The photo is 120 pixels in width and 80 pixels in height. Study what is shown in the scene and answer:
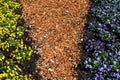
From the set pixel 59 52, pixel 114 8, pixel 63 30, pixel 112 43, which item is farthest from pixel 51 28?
pixel 114 8

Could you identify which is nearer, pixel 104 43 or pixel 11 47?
pixel 11 47

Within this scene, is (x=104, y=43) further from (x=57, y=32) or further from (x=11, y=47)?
(x=11, y=47)

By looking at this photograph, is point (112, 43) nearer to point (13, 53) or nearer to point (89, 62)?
point (89, 62)

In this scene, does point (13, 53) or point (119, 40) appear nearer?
point (13, 53)

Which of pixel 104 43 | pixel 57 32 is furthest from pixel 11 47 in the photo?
pixel 104 43

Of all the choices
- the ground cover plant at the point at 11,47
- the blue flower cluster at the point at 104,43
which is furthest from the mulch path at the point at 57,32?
the ground cover plant at the point at 11,47

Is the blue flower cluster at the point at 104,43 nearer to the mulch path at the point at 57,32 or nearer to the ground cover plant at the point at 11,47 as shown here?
the mulch path at the point at 57,32
